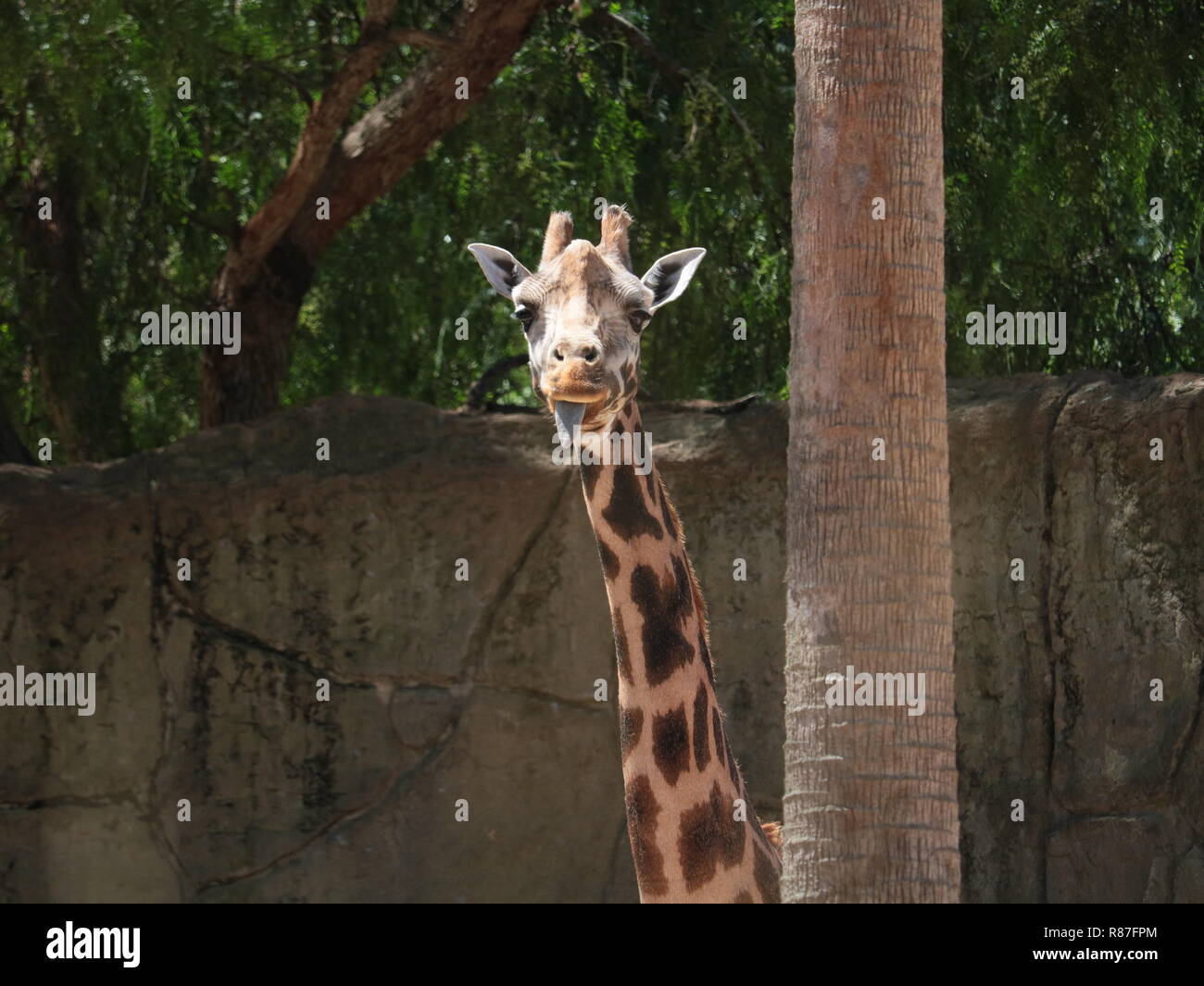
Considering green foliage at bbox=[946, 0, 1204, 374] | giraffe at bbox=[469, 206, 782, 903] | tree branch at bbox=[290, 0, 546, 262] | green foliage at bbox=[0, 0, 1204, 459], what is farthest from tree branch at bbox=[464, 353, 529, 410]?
giraffe at bbox=[469, 206, 782, 903]

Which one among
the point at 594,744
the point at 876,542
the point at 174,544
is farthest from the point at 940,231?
the point at 174,544

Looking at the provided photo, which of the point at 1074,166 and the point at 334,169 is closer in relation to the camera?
the point at 1074,166

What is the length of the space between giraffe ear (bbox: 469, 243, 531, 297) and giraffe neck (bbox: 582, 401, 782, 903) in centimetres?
58

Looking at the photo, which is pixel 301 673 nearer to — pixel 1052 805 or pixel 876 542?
pixel 1052 805

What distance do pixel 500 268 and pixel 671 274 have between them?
0.55 meters

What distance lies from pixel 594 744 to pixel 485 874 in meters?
0.76

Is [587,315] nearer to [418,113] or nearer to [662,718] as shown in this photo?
[662,718]

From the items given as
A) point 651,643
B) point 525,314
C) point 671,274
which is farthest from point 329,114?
point 651,643

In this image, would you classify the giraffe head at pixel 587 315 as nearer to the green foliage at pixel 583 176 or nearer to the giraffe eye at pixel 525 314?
the giraffe eye at pixel 525 314

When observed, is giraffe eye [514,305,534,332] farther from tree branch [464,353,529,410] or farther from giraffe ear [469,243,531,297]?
tree branch [464,353,529,410]

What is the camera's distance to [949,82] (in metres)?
8.51

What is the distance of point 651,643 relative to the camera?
17.1 feet

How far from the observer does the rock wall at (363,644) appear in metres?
7.84

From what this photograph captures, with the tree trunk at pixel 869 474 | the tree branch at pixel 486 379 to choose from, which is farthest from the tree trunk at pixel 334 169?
the tree trunk at pixel 869 474
